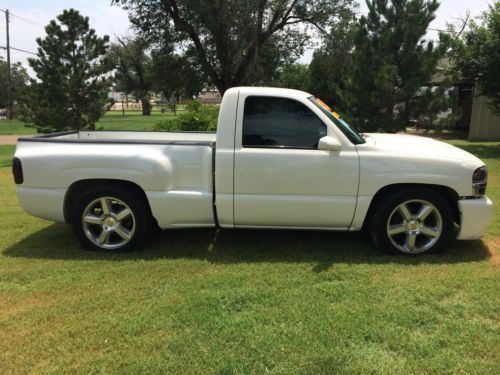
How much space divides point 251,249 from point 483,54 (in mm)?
12707

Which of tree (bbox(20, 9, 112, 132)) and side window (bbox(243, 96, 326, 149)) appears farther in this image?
tree (bbox(20, 9, 112, 132))

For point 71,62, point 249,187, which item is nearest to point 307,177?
point 249,187

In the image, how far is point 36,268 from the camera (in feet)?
14.8

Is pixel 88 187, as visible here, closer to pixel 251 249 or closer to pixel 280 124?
pixel 251 249

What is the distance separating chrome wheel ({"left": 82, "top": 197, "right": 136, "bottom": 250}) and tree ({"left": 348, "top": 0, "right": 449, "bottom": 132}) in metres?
8.91

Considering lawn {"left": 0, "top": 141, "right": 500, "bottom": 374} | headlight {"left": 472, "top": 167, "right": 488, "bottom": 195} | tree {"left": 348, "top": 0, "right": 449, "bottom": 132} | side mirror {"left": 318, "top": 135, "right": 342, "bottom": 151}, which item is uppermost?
tree {"left": 348, "top": 0, "right": 449, "bottom": 132}

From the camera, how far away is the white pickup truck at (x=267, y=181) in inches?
178

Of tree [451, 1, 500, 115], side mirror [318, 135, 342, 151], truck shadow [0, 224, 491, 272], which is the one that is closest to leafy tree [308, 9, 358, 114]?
tree [451, 1, 500, 115]

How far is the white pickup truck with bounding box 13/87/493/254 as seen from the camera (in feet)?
14.8

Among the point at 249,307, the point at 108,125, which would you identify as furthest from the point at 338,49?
the point at 108,125

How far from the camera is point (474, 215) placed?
4547 mm

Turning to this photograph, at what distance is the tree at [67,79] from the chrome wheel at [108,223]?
336 inches

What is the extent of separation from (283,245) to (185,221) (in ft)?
3.67

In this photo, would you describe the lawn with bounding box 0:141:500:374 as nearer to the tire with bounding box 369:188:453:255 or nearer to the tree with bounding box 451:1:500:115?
the tire with bounding box 369:188:453:255
